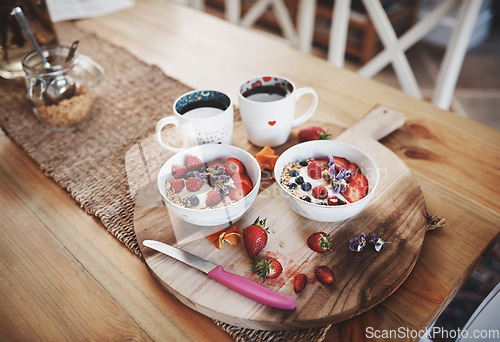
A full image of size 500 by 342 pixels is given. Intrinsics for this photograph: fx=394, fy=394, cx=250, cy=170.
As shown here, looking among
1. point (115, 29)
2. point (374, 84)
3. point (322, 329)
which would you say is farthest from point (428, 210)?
point (115, 29)

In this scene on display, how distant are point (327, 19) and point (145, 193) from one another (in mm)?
2752

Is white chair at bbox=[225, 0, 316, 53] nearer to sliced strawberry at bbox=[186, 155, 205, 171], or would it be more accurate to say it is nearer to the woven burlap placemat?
the woven burlap placemat

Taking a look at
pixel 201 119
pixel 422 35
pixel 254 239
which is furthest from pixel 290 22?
pixel 254 239

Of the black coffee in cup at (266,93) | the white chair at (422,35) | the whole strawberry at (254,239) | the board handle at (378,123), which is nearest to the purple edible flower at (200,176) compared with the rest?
the whole strawberry at (254,239)

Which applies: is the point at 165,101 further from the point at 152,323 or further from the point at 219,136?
→ the point at 152,323

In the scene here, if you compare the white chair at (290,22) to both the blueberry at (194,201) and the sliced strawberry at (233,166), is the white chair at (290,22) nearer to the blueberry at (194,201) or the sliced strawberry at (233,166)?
the sliced strawberry at (233,166)

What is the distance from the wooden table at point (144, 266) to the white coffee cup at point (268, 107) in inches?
9.1

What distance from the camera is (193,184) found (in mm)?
751

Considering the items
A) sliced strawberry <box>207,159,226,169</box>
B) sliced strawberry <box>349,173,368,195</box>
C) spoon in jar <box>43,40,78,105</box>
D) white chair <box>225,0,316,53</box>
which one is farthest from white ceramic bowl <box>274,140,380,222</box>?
white chair <box>225,0,316,53</box>

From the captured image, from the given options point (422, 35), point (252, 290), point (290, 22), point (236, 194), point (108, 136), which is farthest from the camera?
point (290, 22)

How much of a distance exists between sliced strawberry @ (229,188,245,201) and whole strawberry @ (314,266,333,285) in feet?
0.61

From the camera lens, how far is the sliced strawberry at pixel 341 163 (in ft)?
2.65

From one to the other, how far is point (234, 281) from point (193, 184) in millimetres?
208

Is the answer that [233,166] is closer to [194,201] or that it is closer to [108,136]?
[194,201]
